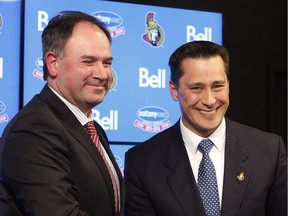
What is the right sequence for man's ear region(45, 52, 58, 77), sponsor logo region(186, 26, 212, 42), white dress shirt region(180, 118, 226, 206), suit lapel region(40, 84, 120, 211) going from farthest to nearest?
sponsor logo region(186, 26, 212, 42), white dress shirt region(180, 118, 226, 206), man's ear region(45, 52, 58, 77), suit lapel region(40, 84, 120, 211)

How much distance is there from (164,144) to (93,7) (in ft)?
5.39

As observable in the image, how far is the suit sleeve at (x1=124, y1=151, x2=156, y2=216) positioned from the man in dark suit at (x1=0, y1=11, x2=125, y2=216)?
0.30m

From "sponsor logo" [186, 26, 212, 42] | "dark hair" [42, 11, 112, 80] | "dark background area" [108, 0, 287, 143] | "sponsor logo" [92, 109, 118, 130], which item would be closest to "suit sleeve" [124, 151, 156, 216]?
"dark hair" [42, 11, 112, 80]

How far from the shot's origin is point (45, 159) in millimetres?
1718

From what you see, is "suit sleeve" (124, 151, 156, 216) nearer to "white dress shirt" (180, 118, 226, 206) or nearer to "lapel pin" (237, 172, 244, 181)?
"white dress shirt" (180, 118, 226, 206)

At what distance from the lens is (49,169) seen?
1.71 meters

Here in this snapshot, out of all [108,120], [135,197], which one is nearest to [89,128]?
[135,197]

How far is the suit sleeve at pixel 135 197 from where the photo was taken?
233 cm

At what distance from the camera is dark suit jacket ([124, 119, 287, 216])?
229cm

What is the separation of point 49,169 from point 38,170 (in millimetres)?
31

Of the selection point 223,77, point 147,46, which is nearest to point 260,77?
point 147,46

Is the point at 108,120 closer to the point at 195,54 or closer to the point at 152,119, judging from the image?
the point at 152,119

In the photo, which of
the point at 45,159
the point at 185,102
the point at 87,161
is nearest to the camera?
the point at 45,159

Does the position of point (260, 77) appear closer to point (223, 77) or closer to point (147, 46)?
point (147, 46)
